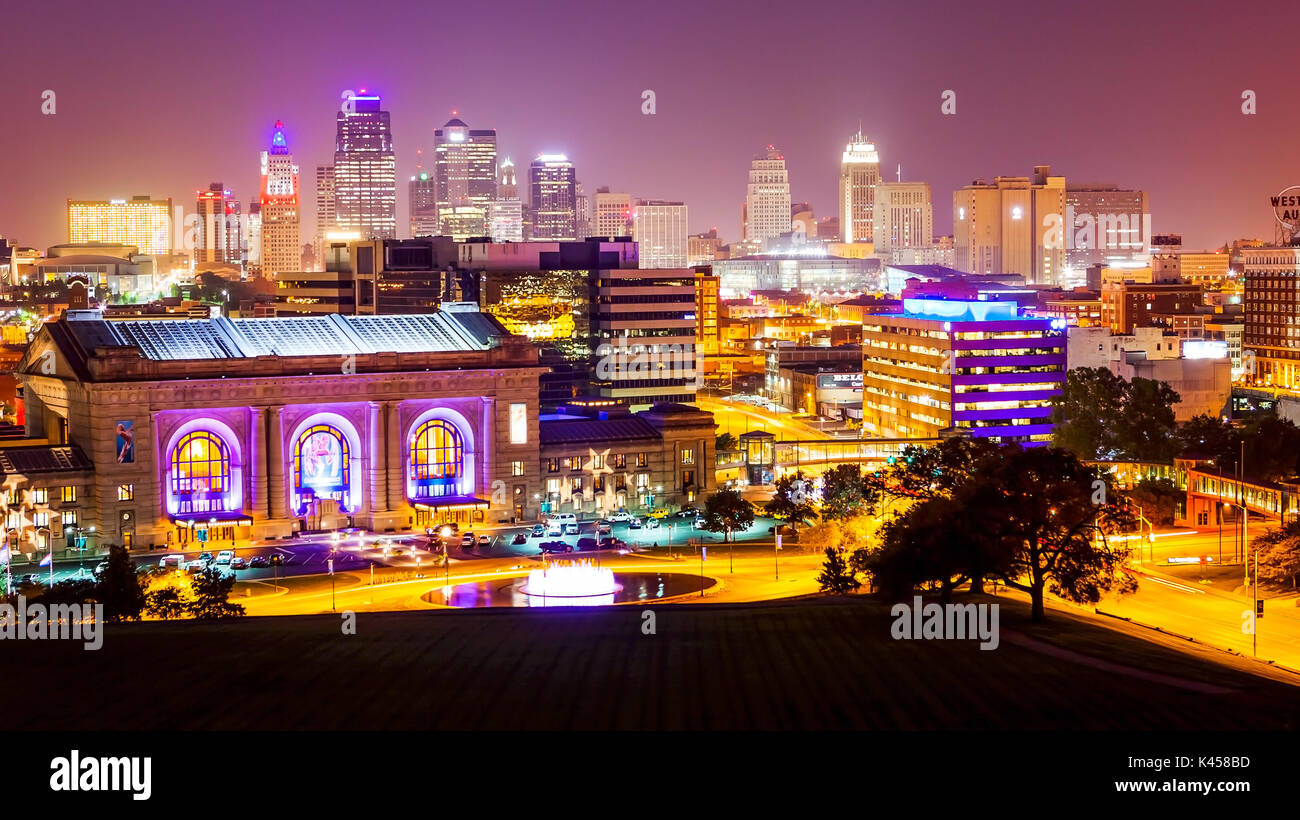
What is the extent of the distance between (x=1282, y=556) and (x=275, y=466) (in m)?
63.0

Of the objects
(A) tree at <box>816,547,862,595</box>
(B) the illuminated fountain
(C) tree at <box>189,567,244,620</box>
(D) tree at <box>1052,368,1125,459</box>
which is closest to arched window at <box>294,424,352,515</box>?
(B) the illuminated fountain

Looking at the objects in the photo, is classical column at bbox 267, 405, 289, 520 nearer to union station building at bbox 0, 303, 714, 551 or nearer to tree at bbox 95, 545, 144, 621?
union station building at bbox 0, 303, 714, 551

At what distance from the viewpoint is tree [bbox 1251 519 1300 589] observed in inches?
3361

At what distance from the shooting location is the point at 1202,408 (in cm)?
18550

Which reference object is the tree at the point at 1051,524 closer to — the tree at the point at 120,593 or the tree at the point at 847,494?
the tree at the point at 847,494

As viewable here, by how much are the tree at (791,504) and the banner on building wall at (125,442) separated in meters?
41.8

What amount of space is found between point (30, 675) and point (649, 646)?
73.6ft

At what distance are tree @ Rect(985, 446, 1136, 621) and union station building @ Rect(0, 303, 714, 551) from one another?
53097mm

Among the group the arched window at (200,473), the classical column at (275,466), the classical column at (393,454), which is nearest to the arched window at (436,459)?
the classical column at (393,454)

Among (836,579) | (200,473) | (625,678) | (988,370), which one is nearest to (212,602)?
(625,678)

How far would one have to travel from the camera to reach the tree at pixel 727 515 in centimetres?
11119

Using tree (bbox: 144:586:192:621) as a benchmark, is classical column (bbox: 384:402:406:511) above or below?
above

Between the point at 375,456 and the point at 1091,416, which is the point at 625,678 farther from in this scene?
the point at 1091,416
